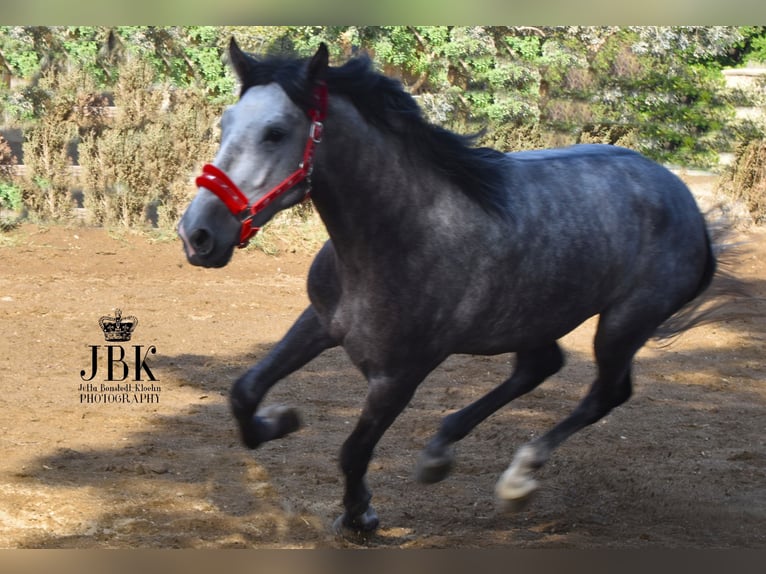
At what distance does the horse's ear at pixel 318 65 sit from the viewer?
10.9 feet

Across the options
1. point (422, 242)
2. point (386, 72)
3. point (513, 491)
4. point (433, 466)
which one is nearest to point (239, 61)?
point (422, 242)

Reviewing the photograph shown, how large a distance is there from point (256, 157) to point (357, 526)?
1716 millimetres

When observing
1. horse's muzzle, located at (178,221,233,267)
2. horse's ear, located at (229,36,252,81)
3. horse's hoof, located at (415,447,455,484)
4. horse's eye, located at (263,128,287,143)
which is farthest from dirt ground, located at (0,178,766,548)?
horse's ear, located at (229,36,252,81)

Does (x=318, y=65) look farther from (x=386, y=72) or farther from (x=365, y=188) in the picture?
(x=386, y=72)

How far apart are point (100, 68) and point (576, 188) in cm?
894

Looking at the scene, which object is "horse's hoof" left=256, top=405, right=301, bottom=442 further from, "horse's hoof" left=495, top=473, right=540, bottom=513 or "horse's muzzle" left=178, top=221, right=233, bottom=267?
"horse's muzzle" left=178, top=221, right=233, bottom=267

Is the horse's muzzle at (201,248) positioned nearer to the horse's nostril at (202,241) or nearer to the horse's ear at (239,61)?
the horse's nostril at (202,241)

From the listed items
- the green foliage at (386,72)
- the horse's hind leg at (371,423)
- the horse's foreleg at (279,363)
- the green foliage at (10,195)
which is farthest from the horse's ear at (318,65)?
the green foliage at (10,195)

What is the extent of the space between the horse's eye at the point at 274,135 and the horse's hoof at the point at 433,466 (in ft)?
5.01

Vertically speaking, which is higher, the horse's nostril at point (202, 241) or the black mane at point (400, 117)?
the black mane at point (400, 117)

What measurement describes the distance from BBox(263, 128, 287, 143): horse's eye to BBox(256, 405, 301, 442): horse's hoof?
51.6 inches

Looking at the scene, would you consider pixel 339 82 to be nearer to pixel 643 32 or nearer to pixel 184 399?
pixel 184 399

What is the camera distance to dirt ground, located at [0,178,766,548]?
443 cm

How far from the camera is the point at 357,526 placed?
4184 mm
